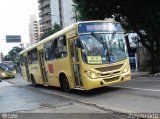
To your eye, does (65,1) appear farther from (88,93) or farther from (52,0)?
(88,93)

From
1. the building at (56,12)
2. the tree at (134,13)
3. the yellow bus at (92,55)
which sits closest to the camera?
the yellow bus at (92,55)

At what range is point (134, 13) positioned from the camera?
26188 mm

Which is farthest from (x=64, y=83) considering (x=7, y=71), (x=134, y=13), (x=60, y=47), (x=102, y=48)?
(x=7, y=71)

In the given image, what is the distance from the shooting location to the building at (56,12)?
108438 millimetres

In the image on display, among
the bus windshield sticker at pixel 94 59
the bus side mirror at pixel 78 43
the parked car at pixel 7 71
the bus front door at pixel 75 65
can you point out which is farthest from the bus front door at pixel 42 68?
the parked car at pixel 7 71

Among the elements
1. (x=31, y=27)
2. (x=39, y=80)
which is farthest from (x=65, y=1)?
(x=39, y=80)

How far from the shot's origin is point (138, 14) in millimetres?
25938

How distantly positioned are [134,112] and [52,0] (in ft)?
367

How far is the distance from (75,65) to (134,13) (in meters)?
11.2

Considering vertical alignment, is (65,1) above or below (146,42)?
above

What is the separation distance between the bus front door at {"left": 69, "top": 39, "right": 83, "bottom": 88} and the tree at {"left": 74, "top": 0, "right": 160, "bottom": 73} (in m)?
10.2

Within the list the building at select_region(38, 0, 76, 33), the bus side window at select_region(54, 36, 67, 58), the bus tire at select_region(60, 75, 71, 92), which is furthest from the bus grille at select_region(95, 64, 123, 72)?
the building at select_region(38, 0, 76, 33)

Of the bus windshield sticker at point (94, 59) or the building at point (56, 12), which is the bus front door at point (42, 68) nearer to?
the bus windshield sticker at point (94, 59)

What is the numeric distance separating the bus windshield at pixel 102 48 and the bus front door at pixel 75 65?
59cm
